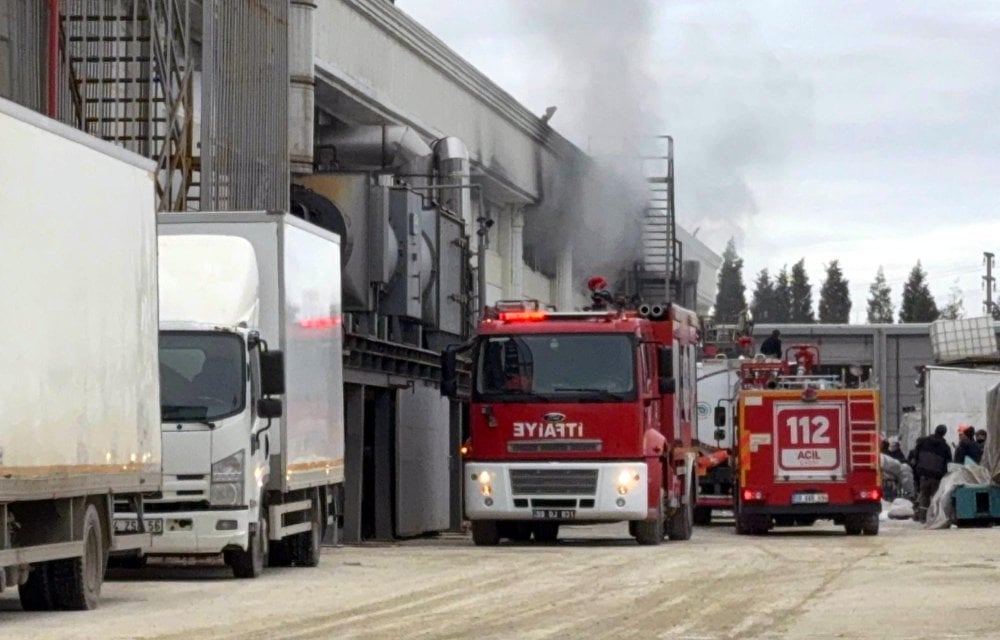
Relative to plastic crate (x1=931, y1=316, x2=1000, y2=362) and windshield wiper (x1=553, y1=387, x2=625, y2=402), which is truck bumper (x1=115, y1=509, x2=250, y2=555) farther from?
plastic crate (x1=931, y1=316, x2=1000, y2=362)

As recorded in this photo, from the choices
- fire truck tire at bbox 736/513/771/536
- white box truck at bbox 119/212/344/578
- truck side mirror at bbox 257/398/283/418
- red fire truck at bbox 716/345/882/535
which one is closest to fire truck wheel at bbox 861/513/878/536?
red fire truck at bbox 716/345/882/535

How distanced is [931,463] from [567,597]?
22.9 m

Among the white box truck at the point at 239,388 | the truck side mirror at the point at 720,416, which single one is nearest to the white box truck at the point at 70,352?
the white box truck at the point at 239,388

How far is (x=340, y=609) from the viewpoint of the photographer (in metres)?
17.6

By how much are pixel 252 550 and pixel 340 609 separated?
4.76 m

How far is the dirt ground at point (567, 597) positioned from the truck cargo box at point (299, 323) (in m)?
1.18

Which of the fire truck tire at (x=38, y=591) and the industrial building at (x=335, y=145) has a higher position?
the industrial building at (x=335, y=145)

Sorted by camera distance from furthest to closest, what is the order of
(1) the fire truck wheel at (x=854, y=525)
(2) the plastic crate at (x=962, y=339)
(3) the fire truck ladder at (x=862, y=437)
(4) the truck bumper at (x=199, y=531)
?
(2) the plastic crate at (x=962, y=339), (1) the fire truck wheel at (x=854, y=525), (3) the fire truck ladder at (x=862, y=437), (4) the truck bumper at (x=199, y=531)

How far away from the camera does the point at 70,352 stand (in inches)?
666

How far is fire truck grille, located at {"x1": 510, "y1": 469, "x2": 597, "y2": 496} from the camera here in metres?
29.8

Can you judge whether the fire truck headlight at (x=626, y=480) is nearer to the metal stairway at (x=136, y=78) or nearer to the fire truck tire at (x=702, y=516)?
the metal stairway at (x=136, y=78)

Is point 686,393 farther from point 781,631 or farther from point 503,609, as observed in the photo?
point 781,631

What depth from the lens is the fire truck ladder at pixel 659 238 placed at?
52188 millimetres

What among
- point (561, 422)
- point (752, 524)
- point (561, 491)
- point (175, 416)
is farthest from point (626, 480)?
point (175, 416)
